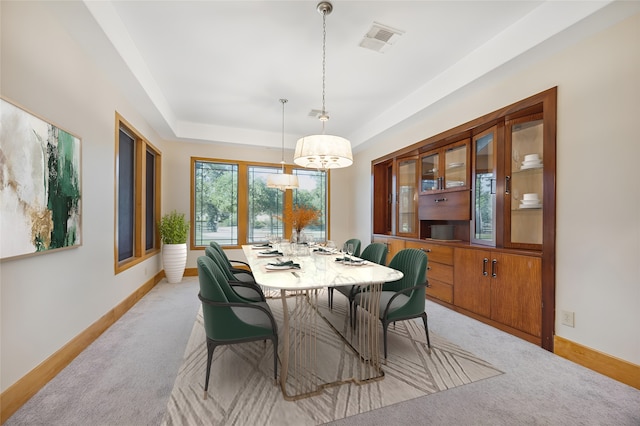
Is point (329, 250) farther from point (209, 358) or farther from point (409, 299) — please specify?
point (209, 358)

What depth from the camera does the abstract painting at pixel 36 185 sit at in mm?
1687

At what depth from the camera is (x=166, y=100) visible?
170 inches

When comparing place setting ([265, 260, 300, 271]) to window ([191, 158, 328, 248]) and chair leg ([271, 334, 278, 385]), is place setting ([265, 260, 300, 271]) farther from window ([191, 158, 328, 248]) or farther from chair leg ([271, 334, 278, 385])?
window ([191, 158, 328, 248])

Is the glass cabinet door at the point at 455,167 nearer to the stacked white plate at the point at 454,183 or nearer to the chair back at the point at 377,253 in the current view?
the stacked white plate at the point at 454,183

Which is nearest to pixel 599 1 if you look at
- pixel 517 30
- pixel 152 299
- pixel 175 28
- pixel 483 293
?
pixel 517 30

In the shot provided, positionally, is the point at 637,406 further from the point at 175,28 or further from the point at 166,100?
the point at 166,100

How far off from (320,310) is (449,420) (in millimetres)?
2077

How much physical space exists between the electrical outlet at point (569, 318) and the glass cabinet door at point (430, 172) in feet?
7.06

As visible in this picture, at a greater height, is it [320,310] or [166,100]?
[166,100]

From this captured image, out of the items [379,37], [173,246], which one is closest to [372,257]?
[379,37]

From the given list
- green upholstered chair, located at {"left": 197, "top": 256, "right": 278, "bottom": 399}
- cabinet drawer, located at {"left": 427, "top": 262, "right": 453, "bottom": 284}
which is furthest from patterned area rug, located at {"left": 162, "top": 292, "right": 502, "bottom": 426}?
cabinet drawer, located at {"left": 427, "top": 262, "right": 453, "bottom": 284}

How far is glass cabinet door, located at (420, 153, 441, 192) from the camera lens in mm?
4215

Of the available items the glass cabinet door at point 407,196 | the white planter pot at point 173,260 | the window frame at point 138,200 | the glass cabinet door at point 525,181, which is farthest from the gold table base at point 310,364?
the white planter pot at point 173,260

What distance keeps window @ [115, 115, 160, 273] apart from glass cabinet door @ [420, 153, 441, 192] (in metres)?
4.19
